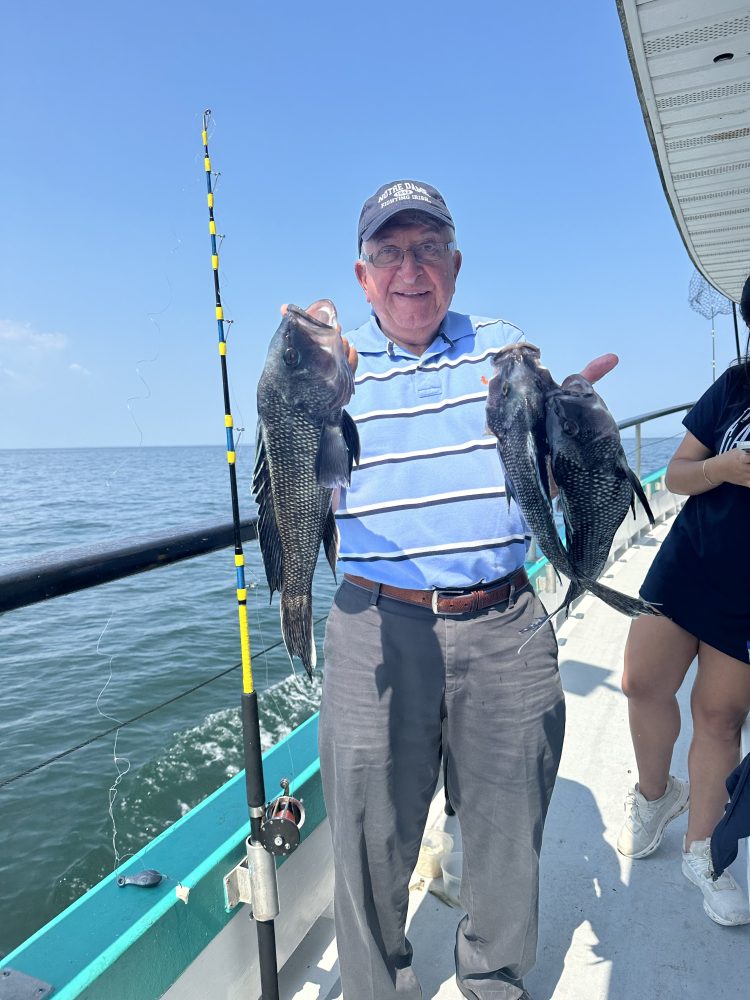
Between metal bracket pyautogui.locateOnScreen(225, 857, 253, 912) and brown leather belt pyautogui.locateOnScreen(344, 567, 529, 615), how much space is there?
3.15 feet

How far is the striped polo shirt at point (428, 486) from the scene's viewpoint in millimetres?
1773

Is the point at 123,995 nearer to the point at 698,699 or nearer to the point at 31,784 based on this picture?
the point at 698,699

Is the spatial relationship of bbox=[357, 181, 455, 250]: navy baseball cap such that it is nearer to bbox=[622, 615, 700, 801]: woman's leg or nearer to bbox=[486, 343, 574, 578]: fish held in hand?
bbox=[486, 343, 574, 578]: fish held in hand

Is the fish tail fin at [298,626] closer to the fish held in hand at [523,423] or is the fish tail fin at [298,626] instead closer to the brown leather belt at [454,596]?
the brown leather belt at [454,596]

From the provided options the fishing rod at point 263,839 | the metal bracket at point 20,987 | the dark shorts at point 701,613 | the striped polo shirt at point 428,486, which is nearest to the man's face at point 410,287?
the striped polo shirt at point 428,486

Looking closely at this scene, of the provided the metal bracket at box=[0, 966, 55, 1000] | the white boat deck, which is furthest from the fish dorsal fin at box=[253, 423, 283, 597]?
the white boat deck

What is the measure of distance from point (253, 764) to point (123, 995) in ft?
2.02

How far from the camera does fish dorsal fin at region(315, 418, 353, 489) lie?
4.64 feet

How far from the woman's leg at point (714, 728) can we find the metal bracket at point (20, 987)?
7.35 ft

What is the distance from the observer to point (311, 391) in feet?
4.56

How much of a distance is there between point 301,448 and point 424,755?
1.05 m

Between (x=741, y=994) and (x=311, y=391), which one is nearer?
(x=311, y=391)

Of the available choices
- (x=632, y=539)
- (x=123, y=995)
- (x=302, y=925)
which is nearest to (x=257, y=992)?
(x=302, y=925)

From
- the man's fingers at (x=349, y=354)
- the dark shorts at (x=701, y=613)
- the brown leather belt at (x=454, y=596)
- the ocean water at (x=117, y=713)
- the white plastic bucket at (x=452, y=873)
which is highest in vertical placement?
the man's fingers at (x=349, y=354)
